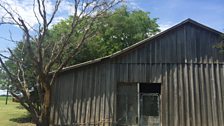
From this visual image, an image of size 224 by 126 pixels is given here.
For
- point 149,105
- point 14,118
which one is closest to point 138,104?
point 149,105

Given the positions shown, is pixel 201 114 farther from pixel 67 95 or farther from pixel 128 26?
pixel 128 26

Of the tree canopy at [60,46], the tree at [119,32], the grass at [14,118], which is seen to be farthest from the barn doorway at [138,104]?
the tree at [119,32]

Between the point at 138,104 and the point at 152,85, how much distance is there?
1.47m

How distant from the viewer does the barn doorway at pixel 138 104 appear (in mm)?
16322

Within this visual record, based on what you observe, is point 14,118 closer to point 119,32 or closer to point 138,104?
point 138,104

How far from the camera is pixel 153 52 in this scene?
17.0 metres

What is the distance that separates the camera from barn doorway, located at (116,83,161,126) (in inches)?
643

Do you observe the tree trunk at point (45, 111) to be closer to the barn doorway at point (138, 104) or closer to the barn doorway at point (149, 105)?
the barn doorway at point (138, 104)

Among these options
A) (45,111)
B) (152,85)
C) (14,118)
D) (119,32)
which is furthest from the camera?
(119,32)

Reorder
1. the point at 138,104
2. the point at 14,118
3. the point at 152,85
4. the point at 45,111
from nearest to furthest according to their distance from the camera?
the point at 45,111 < the point at 138,104 < the point at 152,85 < the point at 14,118

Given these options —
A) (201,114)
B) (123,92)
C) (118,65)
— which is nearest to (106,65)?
(118,65)

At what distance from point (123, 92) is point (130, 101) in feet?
2.18

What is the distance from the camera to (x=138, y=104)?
16.5 metres

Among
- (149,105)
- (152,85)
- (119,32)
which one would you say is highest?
(119,32)
